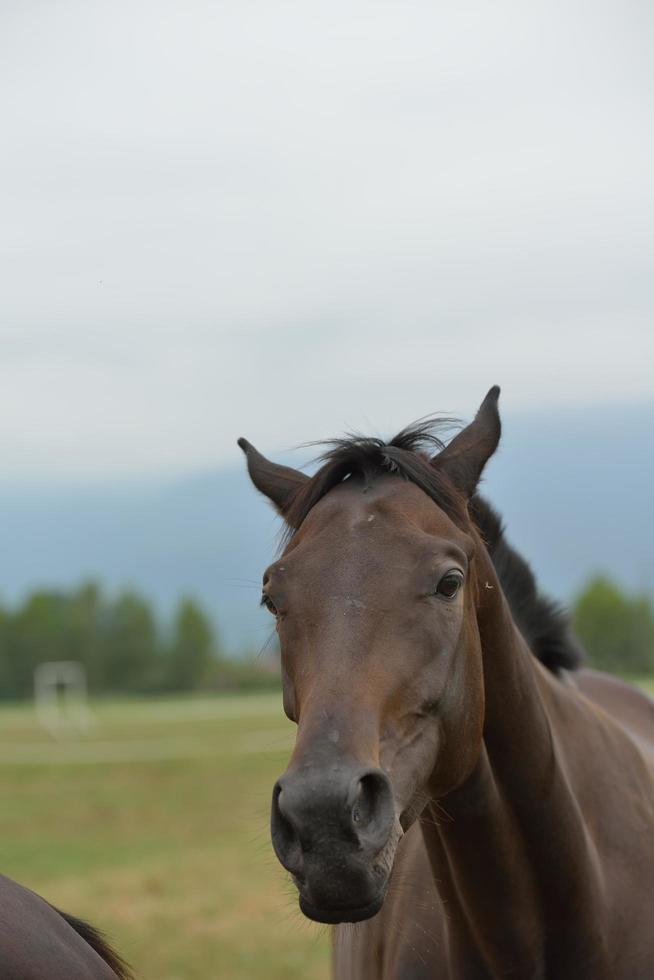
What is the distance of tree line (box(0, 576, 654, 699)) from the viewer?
178 ft

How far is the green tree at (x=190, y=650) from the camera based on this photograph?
188 ft

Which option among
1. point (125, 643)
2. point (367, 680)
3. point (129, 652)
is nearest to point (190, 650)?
point (129, 652)

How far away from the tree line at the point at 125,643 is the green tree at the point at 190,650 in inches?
1.8

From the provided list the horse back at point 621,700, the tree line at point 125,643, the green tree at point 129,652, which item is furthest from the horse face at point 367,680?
the green tree at point 129,652

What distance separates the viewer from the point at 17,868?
50.3 feet

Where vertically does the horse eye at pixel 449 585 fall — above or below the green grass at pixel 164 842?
above

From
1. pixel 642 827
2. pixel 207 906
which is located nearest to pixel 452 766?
pixel 642 827

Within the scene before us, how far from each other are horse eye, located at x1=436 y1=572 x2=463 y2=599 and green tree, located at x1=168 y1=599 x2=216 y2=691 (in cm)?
5304

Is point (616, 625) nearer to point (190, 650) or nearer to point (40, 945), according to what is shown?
point (190, 650)

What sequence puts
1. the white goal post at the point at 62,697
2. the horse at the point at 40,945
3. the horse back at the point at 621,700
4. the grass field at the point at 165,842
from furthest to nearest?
1. the white goal post at the point at 62,697
2. the grass field at the point at 165,842
3. the horse back at the point at 621,700
4. the horse at the point at 40,945

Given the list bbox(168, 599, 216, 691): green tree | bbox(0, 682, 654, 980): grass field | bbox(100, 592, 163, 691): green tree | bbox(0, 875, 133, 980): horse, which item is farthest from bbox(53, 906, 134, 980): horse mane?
bbox(100, 592, 163, 691): green tree

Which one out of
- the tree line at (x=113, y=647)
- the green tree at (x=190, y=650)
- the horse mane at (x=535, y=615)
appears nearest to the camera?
the horse mane at (x=535, y=615)

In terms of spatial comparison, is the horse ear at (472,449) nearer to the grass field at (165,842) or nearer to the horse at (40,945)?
the grass field at (165,842)

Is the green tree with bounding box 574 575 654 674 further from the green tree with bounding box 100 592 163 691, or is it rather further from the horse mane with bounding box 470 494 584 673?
the horse mane with bounding box 470 494 584 673
